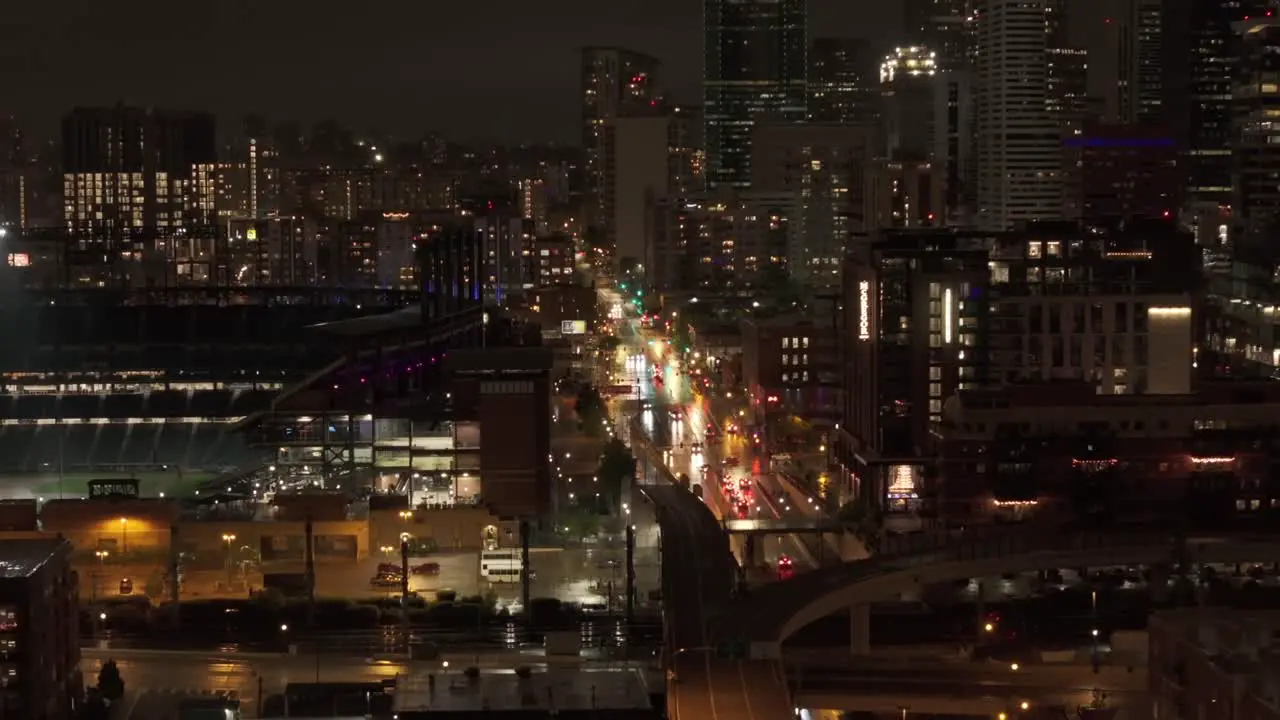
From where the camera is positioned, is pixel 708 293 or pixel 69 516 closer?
pixel 69 516

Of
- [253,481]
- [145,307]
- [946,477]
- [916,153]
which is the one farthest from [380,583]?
[916,153]

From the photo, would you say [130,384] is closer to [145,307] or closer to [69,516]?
[145,307]

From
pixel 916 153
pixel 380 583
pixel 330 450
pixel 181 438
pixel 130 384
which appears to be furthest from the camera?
pixel 916 153

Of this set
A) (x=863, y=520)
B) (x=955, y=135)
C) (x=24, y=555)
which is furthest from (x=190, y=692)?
(x=955, y=135)

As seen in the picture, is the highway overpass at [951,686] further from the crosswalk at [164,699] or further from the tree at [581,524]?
the tree at [581,524]

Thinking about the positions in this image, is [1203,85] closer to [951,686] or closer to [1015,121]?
[1015,121]

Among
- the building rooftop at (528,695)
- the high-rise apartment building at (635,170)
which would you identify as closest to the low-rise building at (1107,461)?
the building rooftop at (528,695)

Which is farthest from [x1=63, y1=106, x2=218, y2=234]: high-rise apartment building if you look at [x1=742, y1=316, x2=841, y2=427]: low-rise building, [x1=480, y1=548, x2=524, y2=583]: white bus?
[x1=480, y1=548, x2=524, y2=583]: white bus
